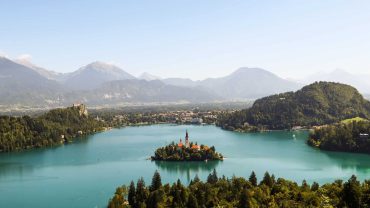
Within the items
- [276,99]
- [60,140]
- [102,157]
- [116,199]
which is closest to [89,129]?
[60,140]

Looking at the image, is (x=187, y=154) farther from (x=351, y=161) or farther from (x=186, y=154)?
(x=351, y=161)

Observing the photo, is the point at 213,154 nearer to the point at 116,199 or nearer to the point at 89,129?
the point at 116,199

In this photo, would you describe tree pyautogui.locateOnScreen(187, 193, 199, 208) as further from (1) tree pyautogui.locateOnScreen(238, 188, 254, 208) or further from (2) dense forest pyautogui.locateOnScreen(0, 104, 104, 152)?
(2) dense forest pyautogui.locateOnScreen(0, 104, 104, 152)

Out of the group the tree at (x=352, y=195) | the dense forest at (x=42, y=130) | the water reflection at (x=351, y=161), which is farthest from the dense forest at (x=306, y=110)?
the tree at (x=352, y=195)

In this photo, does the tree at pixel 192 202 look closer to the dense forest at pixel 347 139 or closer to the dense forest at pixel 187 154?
the dense forest at pixel 187 154

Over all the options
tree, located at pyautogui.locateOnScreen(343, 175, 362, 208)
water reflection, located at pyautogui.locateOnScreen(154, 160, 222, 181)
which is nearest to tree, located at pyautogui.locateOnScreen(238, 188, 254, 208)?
tree, located at pyautogui.locateOnScreen(343, 175, 362, 208)

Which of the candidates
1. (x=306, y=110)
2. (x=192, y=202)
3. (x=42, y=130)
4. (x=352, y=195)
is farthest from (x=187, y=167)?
(x=306, y=110)
